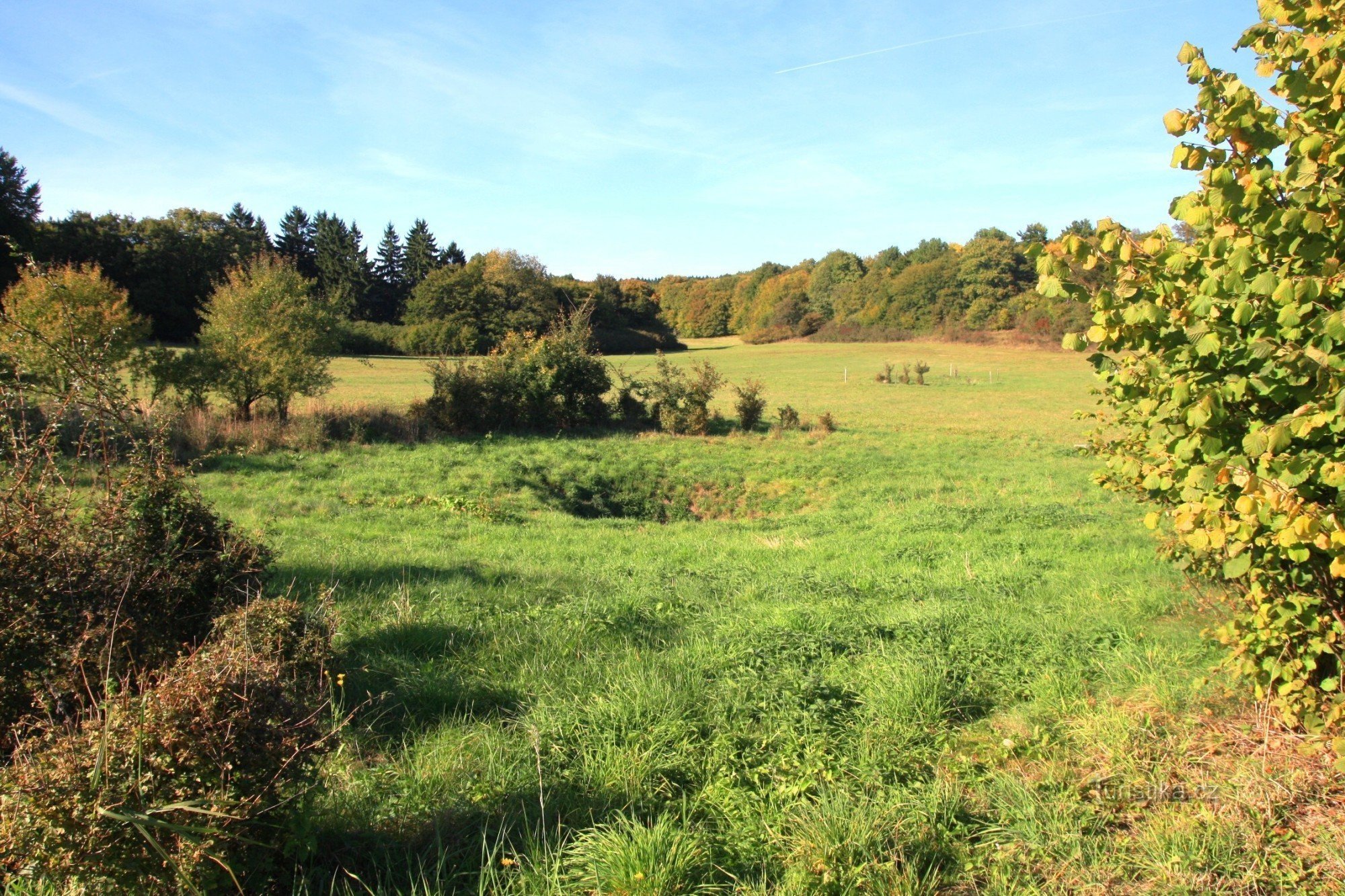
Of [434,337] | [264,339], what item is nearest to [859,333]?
[434,337]

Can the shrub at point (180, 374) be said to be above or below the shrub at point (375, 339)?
below

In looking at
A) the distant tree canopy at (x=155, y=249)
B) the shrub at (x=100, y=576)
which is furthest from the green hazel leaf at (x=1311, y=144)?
the distant tree canopy at (x=155, y=249)

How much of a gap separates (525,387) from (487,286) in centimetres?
4533

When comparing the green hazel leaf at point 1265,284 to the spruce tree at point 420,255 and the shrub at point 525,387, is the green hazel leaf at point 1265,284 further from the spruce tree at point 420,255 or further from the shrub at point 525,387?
the spruce tree at point 420,255

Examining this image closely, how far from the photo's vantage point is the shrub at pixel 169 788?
6.76 ft

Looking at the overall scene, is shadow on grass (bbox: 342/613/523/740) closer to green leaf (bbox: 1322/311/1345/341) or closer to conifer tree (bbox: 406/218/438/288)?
green leaf (bbox: 1322/311/1345/341)

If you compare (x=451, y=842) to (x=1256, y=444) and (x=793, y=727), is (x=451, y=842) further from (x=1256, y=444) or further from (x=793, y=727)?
(x=1256, y=444)

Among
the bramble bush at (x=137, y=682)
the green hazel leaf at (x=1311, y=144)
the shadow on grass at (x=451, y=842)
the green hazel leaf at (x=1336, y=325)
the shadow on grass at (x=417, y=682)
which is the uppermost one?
the green hazel leaf at (x=1311, y=144)

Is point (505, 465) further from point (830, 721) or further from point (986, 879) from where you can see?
point (986, 879)

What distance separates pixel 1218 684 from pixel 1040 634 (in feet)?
4.79

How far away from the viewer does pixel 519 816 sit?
3193mm

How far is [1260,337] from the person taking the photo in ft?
9.70

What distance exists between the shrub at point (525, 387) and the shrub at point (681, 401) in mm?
1620

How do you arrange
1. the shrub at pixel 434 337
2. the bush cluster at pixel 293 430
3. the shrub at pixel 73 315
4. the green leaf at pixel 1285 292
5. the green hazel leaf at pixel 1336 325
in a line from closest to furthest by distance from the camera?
the green hazel leaf at pixel 1336 325 → the green leaf at pixel 1285 292 → the shrub at pixel 73 315 → the bush cluster at pixel 293 430 → the shrub at pixel 434 337
